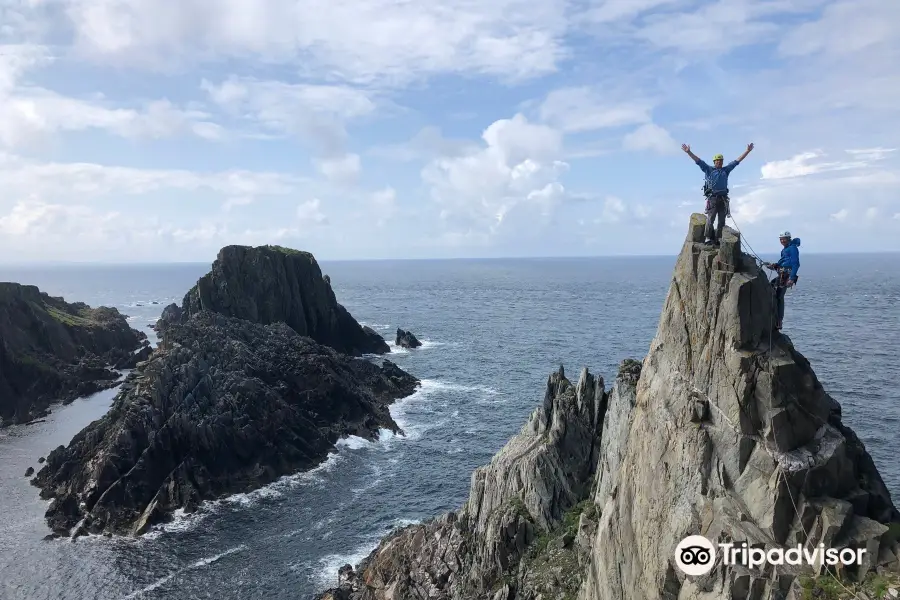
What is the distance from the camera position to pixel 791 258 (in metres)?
20.4

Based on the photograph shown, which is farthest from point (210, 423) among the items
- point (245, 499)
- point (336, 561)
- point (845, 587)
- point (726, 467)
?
point (845, 587)

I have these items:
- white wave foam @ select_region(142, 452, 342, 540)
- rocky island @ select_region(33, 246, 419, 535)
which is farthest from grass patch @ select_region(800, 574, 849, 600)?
rocky island @ select_region(33, 246, 419, 535)

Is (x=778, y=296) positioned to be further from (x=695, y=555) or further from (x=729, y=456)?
(x=695, y=555)

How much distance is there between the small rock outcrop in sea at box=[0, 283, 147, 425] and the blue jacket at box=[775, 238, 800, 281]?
9292cm

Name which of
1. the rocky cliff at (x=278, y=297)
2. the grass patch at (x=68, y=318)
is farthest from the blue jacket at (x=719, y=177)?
the grass patch at (x=68, y=318)

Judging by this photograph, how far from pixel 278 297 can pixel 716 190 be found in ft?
331

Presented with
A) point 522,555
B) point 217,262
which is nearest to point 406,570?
point 522,555

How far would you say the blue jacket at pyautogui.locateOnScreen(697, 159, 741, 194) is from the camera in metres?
21.0

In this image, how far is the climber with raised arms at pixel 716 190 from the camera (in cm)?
2103

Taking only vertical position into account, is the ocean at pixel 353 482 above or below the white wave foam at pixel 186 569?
above

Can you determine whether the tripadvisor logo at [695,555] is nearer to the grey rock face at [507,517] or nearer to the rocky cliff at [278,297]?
the grey rock face at [507,517]

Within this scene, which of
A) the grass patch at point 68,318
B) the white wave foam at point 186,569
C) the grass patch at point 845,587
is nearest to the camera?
the grass patch at point 845,587

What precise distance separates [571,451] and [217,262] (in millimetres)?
94781

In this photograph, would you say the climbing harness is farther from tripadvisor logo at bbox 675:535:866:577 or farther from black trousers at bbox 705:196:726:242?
tripadvisor logo at bbox 675:535:866:577
